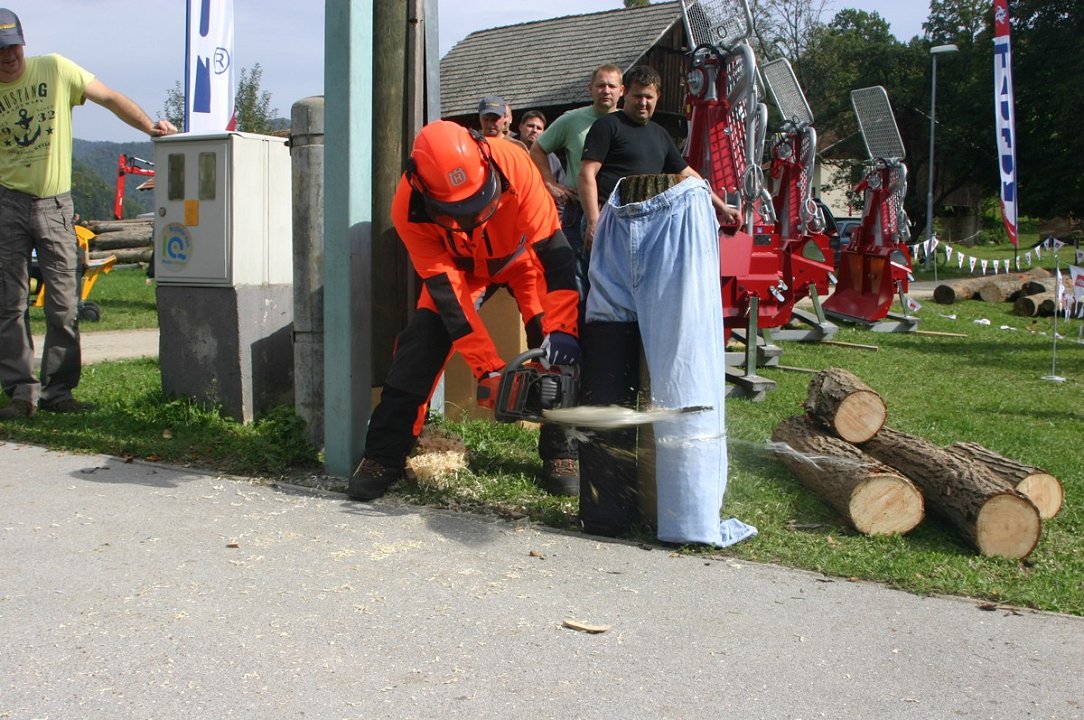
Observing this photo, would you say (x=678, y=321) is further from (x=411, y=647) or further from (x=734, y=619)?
(x=411, y=647)

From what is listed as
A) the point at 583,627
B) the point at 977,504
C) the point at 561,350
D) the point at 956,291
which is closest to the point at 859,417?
the point at 977,504

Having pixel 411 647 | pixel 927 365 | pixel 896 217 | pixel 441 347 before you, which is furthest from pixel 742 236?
pixel 896 217

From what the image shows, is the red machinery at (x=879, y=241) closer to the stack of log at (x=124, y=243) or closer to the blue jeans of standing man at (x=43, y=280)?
the blue jeans of standing man at (x=43, y=280)

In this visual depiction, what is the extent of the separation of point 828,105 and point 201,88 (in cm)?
4620

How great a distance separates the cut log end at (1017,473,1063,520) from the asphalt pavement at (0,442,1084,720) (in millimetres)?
1200

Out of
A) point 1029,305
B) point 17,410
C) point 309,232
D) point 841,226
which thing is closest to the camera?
point 309,232

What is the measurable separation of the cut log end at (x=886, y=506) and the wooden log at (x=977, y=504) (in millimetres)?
144

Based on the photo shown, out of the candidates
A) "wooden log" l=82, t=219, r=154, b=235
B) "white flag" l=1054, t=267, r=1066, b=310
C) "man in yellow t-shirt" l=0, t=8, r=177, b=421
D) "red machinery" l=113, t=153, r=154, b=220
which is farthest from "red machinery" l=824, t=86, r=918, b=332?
"red machinery" l=113, t=153, r=154, b=220

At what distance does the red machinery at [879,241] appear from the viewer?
→ 1339cm

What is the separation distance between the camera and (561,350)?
4621 mm

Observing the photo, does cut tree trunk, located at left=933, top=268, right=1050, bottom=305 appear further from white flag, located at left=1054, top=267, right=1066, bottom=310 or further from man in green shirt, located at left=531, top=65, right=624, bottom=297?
man in green shirt, located at left=531, top=65, right=624, bottom=297

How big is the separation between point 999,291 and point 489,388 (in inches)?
658

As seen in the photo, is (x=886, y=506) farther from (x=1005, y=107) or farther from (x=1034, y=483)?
(x=1005, y=107)

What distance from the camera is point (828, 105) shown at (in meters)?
50.4
